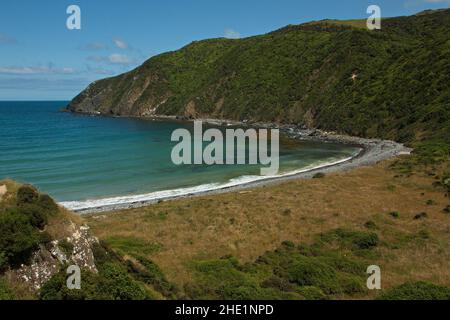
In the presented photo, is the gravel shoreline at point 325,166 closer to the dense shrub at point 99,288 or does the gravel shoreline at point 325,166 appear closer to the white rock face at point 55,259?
the white rock face at point 55,259

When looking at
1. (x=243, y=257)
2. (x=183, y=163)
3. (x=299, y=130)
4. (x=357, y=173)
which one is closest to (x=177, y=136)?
(x=299, y=130)

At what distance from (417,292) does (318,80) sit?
4333 inches

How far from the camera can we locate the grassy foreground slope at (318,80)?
8531cm

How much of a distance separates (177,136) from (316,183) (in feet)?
200

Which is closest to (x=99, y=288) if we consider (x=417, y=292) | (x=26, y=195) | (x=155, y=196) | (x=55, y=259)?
(x=55, y=259)

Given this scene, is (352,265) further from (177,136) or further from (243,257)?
(177,136)

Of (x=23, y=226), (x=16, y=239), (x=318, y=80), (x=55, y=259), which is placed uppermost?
(x=318, y=80)

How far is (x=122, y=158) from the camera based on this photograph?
232ft

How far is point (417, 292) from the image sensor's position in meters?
17.4

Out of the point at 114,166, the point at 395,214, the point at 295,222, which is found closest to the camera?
the point at 295,222

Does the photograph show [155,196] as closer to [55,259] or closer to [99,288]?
[55,259]

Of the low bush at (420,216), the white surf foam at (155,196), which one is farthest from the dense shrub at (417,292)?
the white surf foam at (155,196)

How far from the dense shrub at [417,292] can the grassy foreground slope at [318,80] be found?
52.7 m

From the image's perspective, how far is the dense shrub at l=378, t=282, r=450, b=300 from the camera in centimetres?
1709
